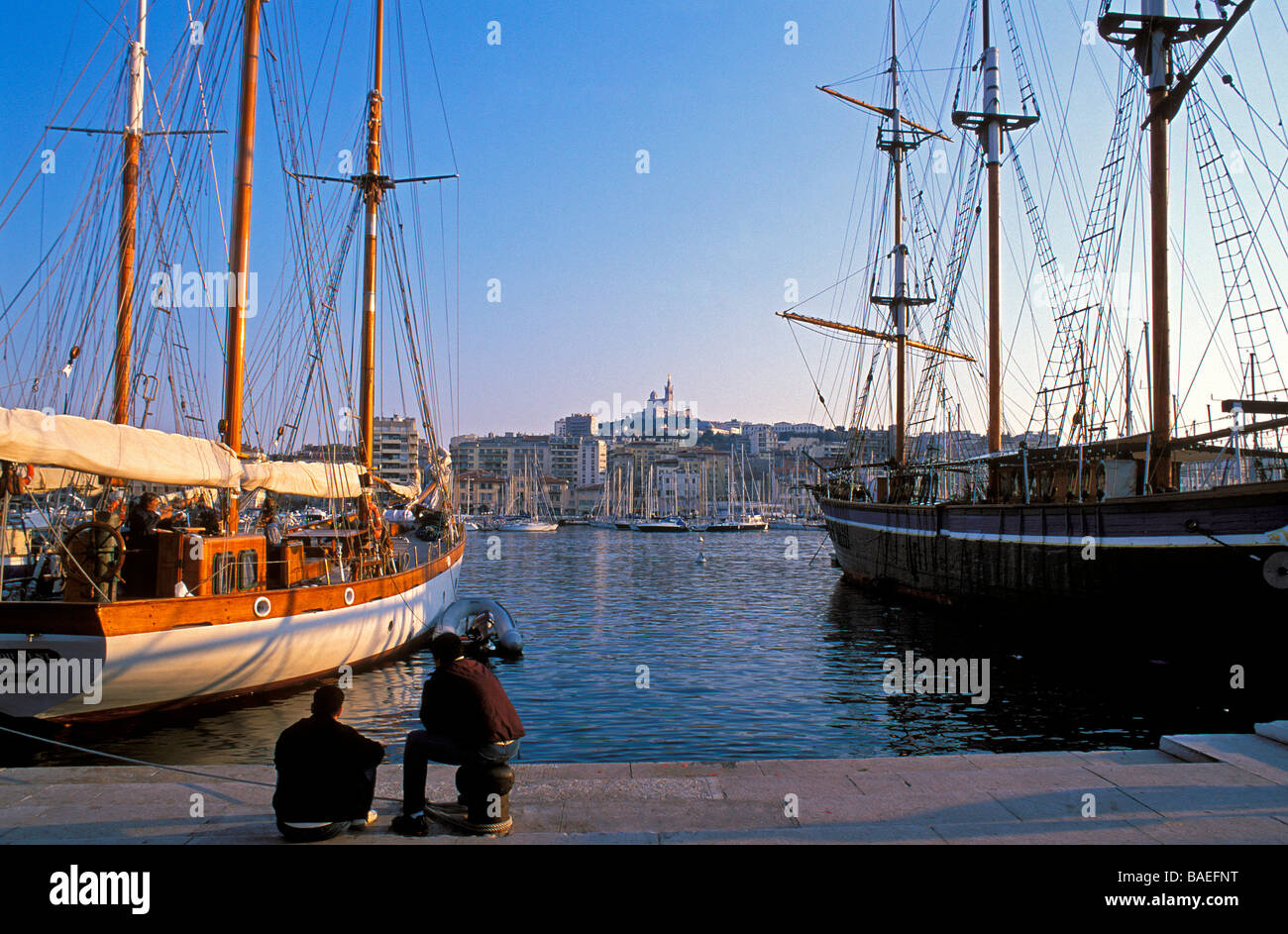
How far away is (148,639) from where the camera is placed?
40.3 ft

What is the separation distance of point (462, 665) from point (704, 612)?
27542 mm

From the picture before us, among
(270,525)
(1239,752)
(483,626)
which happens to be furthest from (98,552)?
(1239,752)

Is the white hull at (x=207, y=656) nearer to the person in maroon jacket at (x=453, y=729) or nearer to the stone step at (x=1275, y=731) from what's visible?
the person in maroon jacket at (x=453, y=729)

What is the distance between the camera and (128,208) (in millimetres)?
22703

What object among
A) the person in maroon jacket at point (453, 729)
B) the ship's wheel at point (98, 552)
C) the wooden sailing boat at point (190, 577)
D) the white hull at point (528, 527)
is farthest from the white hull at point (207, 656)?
the white hull at point (528, 527)

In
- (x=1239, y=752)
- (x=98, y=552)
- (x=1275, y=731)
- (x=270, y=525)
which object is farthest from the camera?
(x=270, y=525)

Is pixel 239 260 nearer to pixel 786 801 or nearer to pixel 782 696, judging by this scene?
pixel 782 696

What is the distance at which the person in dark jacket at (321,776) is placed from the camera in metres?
5.46

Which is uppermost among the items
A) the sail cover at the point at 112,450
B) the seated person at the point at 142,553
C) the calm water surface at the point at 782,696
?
the sail cover at the point at 112,450

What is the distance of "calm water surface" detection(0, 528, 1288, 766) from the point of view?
1319 cm

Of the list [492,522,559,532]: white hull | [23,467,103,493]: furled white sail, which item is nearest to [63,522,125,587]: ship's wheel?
[23,467,103,493]: furled white sail

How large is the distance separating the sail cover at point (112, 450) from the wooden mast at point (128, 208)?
930cm

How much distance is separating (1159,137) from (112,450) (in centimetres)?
2360

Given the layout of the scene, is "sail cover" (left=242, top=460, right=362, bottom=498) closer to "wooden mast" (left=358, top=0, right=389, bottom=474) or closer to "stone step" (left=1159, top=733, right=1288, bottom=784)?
"wooden mast" (left=358, top=0, right=389, bottom=474)
